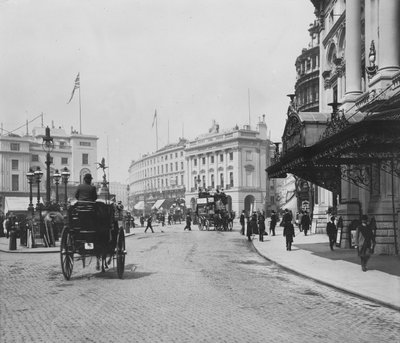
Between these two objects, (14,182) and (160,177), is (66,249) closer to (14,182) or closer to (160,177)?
(14,182)

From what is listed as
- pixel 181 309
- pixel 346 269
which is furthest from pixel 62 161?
pixel 181 309

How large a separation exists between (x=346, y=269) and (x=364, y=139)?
4.19 m

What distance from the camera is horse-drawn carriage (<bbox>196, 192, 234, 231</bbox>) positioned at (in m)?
42.1

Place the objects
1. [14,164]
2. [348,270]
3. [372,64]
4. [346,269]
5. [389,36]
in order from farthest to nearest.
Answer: [14,164]
[372,64]
[389,36]
[346,269]
[348,270]

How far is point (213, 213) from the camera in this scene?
142ft

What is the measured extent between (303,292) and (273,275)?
2.89 metres

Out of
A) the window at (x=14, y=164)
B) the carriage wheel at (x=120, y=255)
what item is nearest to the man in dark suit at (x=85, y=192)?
the carriage wheel at (x=120, y=255)

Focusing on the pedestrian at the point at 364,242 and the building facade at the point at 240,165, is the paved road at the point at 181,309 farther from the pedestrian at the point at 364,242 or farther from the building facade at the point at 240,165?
the building facade at the point at 240,165

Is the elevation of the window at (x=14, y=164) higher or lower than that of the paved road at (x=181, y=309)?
higher

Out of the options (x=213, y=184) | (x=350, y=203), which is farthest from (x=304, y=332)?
(x=213, y=184)

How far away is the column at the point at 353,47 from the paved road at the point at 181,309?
467 inches

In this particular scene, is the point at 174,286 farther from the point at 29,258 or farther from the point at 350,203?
the point at 350,203

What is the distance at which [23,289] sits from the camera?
33.7 ft

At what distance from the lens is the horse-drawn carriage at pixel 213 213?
138 feet
